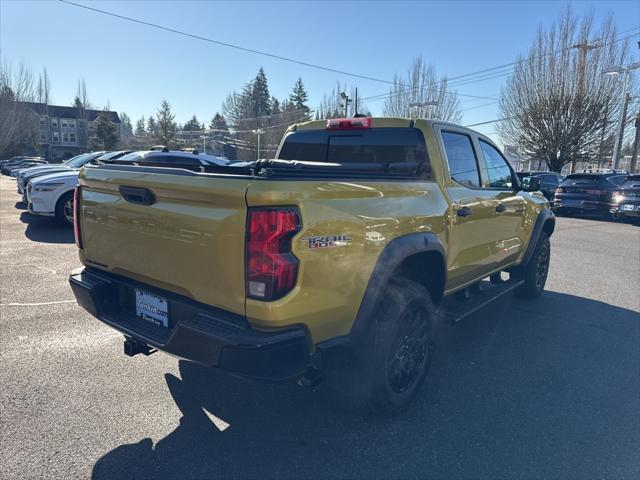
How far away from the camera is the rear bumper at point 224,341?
2057mm

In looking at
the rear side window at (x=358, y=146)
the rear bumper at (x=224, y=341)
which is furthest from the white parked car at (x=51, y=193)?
the rear bumper at (x=224, y=341)

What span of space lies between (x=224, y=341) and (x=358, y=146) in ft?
7.58

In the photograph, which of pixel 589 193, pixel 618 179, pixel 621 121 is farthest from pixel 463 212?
pixel 621 121

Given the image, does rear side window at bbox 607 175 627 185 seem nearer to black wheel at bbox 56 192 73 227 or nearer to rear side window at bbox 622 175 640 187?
rear side window at bbox 622 175 640 187

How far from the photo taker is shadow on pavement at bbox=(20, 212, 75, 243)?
A: 8.39 m

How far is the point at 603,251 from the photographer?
370 inches

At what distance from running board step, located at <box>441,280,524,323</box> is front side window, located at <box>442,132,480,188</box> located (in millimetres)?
1089

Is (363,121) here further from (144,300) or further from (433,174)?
(144,300)

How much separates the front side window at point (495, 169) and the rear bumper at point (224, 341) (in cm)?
289

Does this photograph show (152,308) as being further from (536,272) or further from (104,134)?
(104,134)

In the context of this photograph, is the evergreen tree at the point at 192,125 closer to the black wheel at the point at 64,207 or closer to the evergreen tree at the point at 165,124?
the evergreen tree at the point at 165,124

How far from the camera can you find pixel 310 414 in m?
2.93

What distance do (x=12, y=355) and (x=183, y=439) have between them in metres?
2.00

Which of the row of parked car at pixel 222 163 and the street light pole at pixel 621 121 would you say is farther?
the street light pole at pixel 621 121
